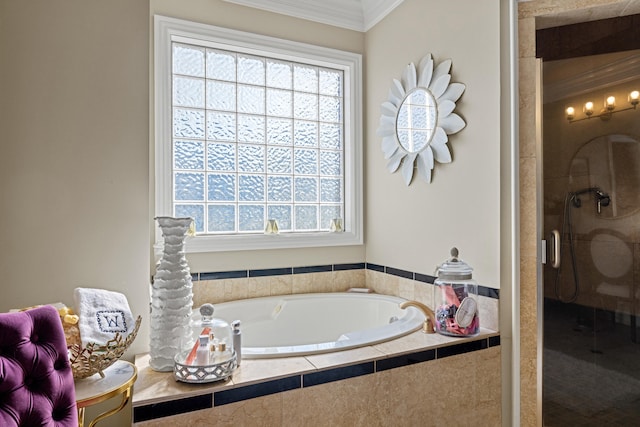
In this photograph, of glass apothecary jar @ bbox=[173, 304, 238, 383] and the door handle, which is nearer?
glass apothecary jar @ bbox=[173, 304, 238, 383]

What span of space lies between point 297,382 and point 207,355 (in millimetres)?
357

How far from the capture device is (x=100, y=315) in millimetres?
1395

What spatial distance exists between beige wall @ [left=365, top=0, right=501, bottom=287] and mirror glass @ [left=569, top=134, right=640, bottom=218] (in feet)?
1.67

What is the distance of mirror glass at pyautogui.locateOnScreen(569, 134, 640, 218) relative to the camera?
1961 millimetres

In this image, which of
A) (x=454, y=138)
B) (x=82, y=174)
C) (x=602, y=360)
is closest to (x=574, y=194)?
(x=454, y=138)

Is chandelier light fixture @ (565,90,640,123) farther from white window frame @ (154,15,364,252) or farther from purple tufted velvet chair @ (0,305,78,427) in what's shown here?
purple tufted velvet chair @ (0,305,78,427)

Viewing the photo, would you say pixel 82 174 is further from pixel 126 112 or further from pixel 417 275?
pixel 417 275

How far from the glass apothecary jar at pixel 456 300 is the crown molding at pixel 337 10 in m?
1.93

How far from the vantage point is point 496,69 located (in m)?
1.96

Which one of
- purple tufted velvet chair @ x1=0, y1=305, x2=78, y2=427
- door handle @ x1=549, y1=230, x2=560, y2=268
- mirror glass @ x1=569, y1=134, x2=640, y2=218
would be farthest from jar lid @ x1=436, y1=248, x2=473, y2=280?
purple tufted velvet chair @ x1=0, y1=305, x2=78, y2=427

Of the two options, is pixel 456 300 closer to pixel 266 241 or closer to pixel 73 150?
pixel 266 241

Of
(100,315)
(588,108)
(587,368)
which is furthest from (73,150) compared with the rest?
(587,368)

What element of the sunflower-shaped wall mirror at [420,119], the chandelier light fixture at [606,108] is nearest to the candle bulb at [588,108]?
the chandelier light fixture at [606,108]

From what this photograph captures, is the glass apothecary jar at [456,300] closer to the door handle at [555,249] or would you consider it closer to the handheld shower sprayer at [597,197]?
the door handle at [555,249]
